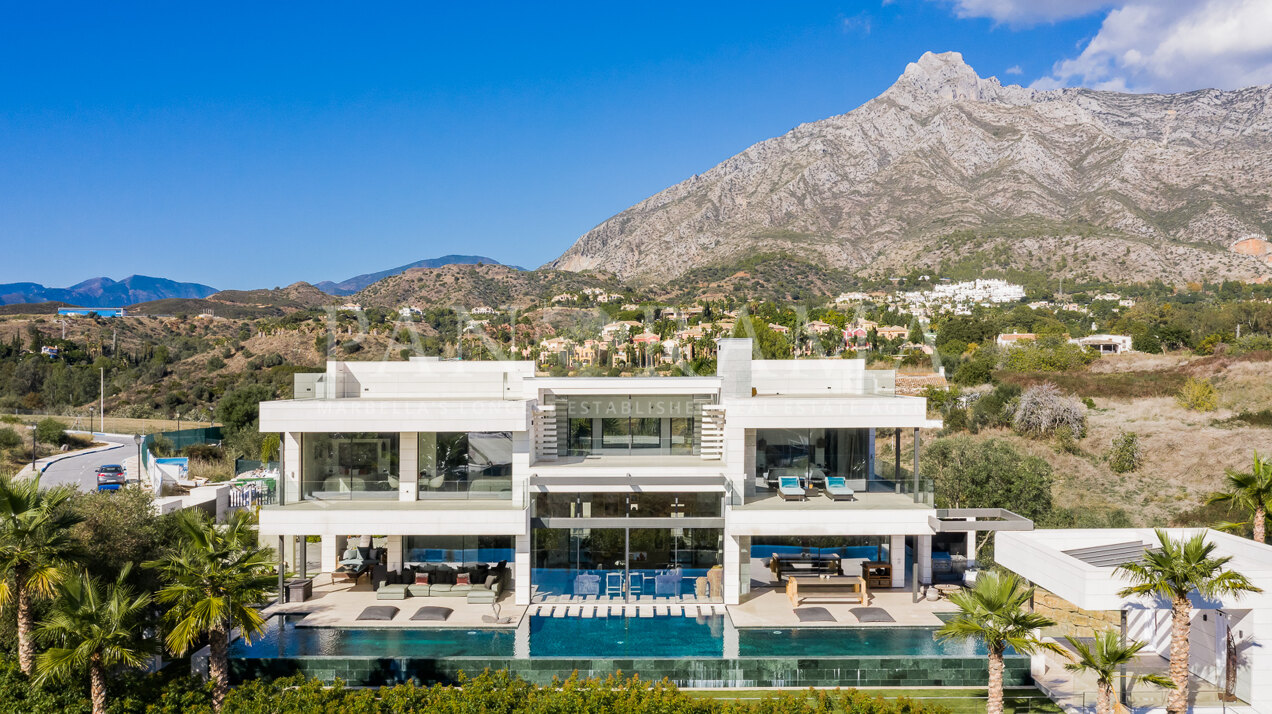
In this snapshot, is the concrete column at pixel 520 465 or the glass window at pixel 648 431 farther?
the glass window at pixel 648 431

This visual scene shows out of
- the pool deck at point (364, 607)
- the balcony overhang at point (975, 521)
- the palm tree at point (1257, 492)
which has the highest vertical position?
the palm tree at point (1257, 492)

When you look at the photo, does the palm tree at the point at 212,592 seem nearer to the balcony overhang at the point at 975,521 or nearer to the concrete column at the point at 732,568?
the concrete column at the point at 732,568

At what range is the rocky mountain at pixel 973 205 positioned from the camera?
118m

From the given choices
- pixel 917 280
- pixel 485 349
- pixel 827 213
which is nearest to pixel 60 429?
pixel 485 349

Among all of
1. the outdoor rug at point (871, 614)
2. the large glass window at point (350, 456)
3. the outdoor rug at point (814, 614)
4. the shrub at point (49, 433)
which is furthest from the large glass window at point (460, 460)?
the shrub at point (49, 433)

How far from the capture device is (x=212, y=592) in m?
13.5

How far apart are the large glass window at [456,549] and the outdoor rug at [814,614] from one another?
7397 mm

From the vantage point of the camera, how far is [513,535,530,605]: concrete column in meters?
19.3

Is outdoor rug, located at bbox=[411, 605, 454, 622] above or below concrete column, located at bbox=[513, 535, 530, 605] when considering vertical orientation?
below

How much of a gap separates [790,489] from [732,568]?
2633 mm

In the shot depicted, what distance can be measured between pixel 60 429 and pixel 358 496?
44.3 meters

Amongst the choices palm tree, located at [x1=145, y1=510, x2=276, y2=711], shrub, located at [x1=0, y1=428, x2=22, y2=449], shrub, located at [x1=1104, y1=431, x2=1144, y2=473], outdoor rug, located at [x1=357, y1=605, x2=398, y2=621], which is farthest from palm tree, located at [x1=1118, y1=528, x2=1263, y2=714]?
shrub, located at [x1=0, y1=428, x2=22, y2=449]

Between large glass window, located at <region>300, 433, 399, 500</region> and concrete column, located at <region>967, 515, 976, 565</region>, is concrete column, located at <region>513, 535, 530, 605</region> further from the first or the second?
concrete column, located at <region>967, 515, 976, 565</region>

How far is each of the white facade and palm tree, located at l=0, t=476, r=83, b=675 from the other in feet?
58.2
